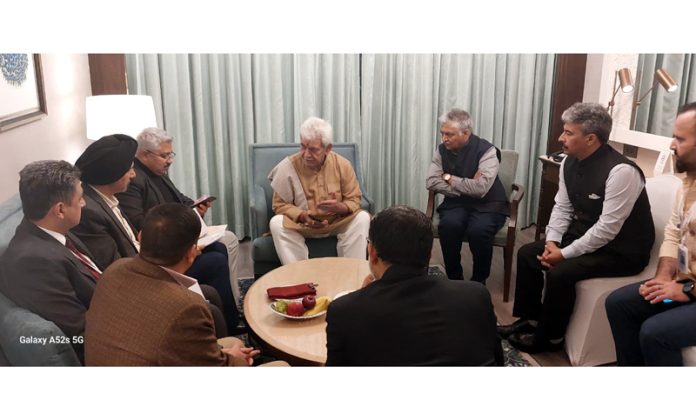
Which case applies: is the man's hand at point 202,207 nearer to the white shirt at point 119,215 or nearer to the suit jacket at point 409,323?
the white shirt at point 119,215

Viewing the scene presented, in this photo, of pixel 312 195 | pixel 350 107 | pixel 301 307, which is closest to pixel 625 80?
pixel 350 107

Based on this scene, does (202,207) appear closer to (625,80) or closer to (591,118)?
(591,118)

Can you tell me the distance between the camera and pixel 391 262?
114cm

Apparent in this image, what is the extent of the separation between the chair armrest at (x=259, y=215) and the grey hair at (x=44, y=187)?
1082 mm

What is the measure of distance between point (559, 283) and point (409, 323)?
1.04 metres

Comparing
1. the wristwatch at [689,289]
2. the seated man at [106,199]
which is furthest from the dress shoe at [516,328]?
the seated man at [106,199]

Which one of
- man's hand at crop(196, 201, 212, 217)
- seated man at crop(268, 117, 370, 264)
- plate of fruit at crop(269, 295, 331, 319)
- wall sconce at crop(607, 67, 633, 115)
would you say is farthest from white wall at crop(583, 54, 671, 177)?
man's hand at crop(196, 201, 212, 217)

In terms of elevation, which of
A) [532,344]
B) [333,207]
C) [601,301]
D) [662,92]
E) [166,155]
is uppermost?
[662,92]

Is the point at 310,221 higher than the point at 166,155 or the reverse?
the reverse

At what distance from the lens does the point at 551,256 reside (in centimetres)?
199
